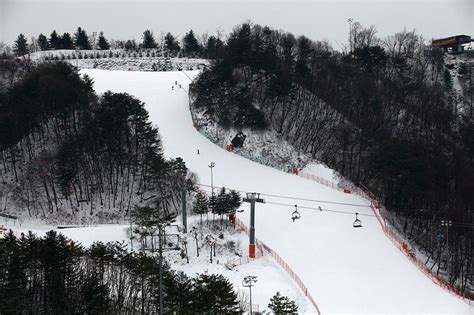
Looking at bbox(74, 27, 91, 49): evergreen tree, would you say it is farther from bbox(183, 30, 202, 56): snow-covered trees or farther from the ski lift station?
the ski lift station

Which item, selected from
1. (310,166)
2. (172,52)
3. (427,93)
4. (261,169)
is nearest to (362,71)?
(427,93)

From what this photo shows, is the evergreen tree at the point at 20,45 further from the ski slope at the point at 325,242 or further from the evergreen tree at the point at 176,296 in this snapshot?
the evergreen tree at the point at 176,296

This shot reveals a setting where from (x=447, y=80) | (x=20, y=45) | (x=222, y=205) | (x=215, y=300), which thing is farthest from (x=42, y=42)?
(x=215, y=300)

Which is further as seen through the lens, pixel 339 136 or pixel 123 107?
pixel 339 136

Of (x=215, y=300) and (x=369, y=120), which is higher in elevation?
(x=369, y=120)

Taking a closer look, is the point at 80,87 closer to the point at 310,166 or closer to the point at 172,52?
the point at 310,166

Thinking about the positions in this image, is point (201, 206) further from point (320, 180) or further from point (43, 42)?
point (43, 42)
